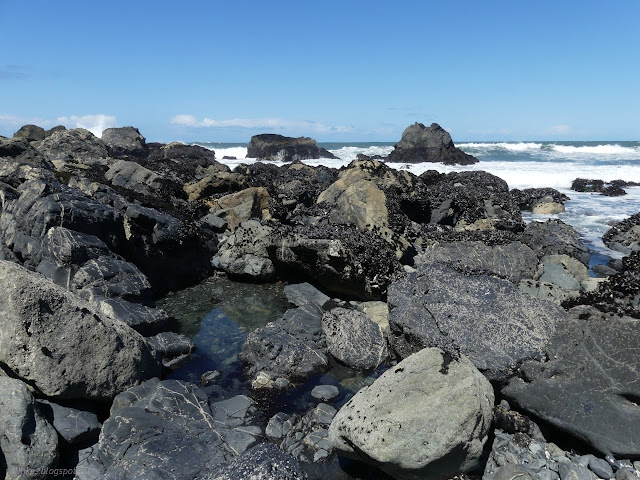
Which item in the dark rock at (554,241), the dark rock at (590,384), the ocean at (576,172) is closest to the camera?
the dark rock at (590,384)

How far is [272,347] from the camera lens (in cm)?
736

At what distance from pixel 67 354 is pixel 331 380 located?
3.87 m

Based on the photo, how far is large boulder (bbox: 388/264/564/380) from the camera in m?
5.97

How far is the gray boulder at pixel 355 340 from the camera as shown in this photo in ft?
24.0

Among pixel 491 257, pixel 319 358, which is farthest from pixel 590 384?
pixel 491 257

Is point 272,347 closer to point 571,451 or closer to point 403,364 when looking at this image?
point 403,364

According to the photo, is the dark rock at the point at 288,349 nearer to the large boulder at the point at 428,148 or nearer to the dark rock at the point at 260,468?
the dark rock at the point at 260,468

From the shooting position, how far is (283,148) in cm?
5097

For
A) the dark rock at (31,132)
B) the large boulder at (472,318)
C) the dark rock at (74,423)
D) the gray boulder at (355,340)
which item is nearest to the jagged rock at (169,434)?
the dark rock at (74,423)

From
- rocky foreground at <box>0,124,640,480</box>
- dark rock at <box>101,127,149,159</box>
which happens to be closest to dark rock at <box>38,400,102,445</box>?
rocky foreground at <box>0,124,640,480</box>

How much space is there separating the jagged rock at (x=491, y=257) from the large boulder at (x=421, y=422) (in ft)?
16.1

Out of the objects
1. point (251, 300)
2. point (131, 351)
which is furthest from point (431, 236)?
point (131, 351)

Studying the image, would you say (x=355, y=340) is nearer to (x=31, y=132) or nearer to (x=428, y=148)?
(x=31, y=132)

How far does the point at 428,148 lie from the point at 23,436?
4448 centimetres
